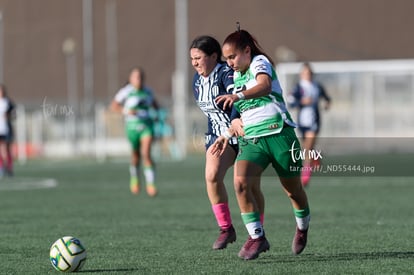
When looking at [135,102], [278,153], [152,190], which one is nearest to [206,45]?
[278,153]

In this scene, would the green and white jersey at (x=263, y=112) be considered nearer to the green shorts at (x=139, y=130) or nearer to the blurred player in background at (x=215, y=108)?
the blurred player in background at (x=215, y=108)

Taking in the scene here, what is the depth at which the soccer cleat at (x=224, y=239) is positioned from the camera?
982 cm

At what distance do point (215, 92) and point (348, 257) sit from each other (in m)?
2.01

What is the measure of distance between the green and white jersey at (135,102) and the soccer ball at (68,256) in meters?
9.90

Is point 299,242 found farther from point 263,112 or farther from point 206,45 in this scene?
point 206,45

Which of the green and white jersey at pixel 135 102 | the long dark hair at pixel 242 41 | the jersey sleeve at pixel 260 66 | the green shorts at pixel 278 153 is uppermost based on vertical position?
the long dark hair at pixel 242 41

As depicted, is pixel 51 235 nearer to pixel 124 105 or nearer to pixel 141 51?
pixel 124 105

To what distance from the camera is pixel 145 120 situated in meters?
18.4

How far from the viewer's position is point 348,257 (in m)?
9.12

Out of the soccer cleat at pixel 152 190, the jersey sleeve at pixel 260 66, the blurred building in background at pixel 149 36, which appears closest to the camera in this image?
the jersey sleeve at pixel 260 66

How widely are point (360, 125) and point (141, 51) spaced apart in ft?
116

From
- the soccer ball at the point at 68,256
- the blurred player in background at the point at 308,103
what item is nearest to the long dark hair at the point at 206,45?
the soccer ball at the point at 68,256

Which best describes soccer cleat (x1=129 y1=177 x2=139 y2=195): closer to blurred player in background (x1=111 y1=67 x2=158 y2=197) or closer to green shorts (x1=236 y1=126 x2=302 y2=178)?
blurred player in background (x1=111 y1=67 x2=158 y2=197)

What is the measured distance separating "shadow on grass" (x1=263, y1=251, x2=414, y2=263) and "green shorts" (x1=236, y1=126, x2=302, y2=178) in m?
0.76
